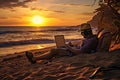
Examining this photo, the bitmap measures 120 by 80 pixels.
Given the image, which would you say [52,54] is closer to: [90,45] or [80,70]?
[90,45]

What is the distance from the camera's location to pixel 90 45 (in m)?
7.05

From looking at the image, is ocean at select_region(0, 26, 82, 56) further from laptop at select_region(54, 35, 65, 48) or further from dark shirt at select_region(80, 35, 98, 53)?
dark shirt at select_region(80, 35, 98, 53)

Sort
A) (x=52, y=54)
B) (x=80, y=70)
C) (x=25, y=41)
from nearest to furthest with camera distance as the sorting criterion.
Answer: (x=80, y=70) < (x=52, y=54) < (x=25, y=41)

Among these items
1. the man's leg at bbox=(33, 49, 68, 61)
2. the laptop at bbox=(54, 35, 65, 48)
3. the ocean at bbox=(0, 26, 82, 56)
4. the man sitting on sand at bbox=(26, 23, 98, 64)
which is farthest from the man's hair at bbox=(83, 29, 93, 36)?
the ocean at bbox=(0, 26, 82, 56)

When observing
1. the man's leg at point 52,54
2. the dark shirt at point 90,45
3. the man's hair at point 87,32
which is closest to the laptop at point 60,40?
the man's leg at point 52,54

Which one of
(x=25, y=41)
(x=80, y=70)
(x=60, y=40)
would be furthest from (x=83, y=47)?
(x=25, y=41)

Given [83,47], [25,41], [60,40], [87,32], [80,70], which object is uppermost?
[87,32]

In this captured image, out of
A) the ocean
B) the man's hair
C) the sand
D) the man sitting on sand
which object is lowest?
the ocean

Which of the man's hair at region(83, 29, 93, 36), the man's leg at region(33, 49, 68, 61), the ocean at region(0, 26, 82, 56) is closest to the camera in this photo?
the man's hair at region(83, 29, 93, 36)

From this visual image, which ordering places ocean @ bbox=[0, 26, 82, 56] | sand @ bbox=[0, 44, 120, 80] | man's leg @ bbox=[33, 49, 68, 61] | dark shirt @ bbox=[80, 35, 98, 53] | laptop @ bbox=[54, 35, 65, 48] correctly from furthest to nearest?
ocean @ bbox=[0, 26, 82, 56]
laptop @ bbox=[54, 35, 65, 48]
man's leg @ bbox=[33, 49, 68, 61]
dark shirt @ bbox=[80, 35, 98, 53]
sand @ bbox=[0, 44, 120, 80]

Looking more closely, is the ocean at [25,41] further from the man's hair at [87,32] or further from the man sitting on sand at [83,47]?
the man's hair at [87,32]

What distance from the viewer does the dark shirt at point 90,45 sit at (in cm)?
697

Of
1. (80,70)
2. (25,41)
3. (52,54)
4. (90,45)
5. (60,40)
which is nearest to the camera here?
(80,70)

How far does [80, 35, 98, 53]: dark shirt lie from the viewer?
6.97m
